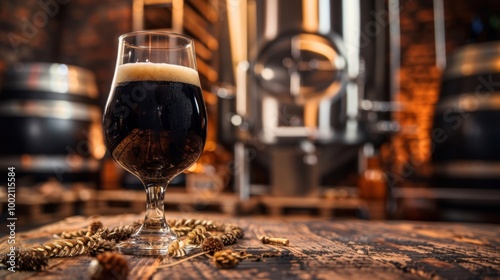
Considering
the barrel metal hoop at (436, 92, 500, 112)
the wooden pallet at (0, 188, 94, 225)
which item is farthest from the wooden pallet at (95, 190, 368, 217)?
the barrel metal hoop at (436, 92, 500, 112)

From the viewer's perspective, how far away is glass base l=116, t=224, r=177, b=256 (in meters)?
0.66

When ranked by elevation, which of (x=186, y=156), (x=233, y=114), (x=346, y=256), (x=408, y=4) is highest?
(x=408, y=4)

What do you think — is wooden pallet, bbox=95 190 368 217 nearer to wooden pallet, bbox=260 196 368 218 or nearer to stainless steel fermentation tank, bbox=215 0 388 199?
wooden pallet, bbox=260 196 368 218

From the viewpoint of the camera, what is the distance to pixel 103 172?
3.20m

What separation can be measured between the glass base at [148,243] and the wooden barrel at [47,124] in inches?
79.3

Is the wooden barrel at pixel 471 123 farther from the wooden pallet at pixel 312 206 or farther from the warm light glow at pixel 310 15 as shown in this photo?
the warm light glow at pixel 310 15

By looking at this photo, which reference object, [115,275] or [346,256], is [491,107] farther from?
[115,275]

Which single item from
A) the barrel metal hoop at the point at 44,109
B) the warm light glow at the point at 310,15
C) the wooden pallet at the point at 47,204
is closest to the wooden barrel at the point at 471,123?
the warm light glow at the point at 310,15

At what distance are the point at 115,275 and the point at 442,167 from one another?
211 centimetres

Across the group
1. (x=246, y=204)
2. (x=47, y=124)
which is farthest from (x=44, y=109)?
(x=246, y=204)

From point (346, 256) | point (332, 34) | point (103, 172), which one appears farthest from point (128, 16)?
point (346, 256)

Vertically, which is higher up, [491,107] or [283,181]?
[491,107]

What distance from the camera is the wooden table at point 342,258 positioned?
533 mm

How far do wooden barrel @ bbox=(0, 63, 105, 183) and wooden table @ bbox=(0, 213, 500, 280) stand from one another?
66.8 inches
